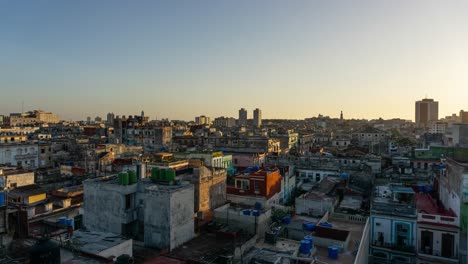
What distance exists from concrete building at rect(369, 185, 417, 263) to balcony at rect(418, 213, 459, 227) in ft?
2.05

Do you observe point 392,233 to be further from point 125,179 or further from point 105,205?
point 105,205

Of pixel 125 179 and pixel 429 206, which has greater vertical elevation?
pixel 125 179

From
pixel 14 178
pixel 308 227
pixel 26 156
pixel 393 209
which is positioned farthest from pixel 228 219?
pixel 26 156

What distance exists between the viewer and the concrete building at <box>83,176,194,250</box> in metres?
21.7

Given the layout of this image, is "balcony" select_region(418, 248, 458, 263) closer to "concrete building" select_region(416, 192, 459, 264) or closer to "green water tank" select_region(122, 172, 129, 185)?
"concrete building" select_region(416, 192, 459, 264)

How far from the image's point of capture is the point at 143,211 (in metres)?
23.5

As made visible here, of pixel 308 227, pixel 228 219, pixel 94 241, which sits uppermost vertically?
pixel 94 241

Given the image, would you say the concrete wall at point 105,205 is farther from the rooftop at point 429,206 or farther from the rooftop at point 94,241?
the rooftop at point 429,206

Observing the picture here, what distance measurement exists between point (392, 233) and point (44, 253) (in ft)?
83.5

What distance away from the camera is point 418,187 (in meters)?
38.1

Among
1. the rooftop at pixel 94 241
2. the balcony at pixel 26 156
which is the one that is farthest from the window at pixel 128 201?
the balcony at pixel 26 156

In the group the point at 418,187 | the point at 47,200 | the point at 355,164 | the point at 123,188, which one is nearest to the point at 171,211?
the point at 123,188

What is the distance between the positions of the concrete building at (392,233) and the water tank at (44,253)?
79.2 feet

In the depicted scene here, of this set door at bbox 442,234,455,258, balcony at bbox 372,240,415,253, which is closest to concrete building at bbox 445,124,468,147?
door at bbox 442,234,455,258
